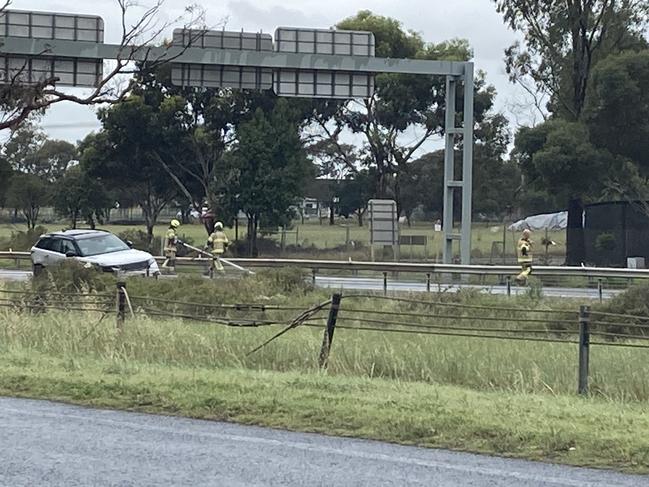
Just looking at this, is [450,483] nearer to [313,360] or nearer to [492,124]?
[313,360]

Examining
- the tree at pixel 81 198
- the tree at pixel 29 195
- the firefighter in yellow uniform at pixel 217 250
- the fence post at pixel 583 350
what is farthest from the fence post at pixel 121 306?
the tree at pixel 29 195

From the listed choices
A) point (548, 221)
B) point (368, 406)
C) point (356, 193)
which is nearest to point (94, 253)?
point (368, 406)

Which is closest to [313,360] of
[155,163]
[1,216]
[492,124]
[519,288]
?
[519,288]

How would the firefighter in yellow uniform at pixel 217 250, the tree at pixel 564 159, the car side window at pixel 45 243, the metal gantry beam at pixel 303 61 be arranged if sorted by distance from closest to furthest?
1. the car side window at pixel 45 243
2. the metal gantry beam at pixel 303 61
3. the firefighter in yellow uniform at pixel 217 250
4. the tree at pixel 564 159

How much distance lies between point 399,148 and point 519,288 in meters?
28.5

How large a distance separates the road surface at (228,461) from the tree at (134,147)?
38.5 metres

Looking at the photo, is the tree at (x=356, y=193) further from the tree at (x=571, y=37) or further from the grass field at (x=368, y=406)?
the grass field at (x=368, y=406)

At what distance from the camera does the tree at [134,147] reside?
154 feet

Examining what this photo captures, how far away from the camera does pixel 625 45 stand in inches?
1601

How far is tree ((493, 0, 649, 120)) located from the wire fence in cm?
2113

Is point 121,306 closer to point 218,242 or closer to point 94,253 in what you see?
point 94,253

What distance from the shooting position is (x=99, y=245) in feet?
88.9

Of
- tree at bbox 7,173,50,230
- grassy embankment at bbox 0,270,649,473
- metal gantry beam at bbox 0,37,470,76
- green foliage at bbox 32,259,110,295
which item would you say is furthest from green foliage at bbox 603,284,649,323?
tree at bbox 7,173,50,230

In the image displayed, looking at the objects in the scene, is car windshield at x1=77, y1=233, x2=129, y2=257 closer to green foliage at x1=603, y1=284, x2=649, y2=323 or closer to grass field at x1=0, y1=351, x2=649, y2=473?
green foliage at x1=603, y1=284, x2=649, y2=323
